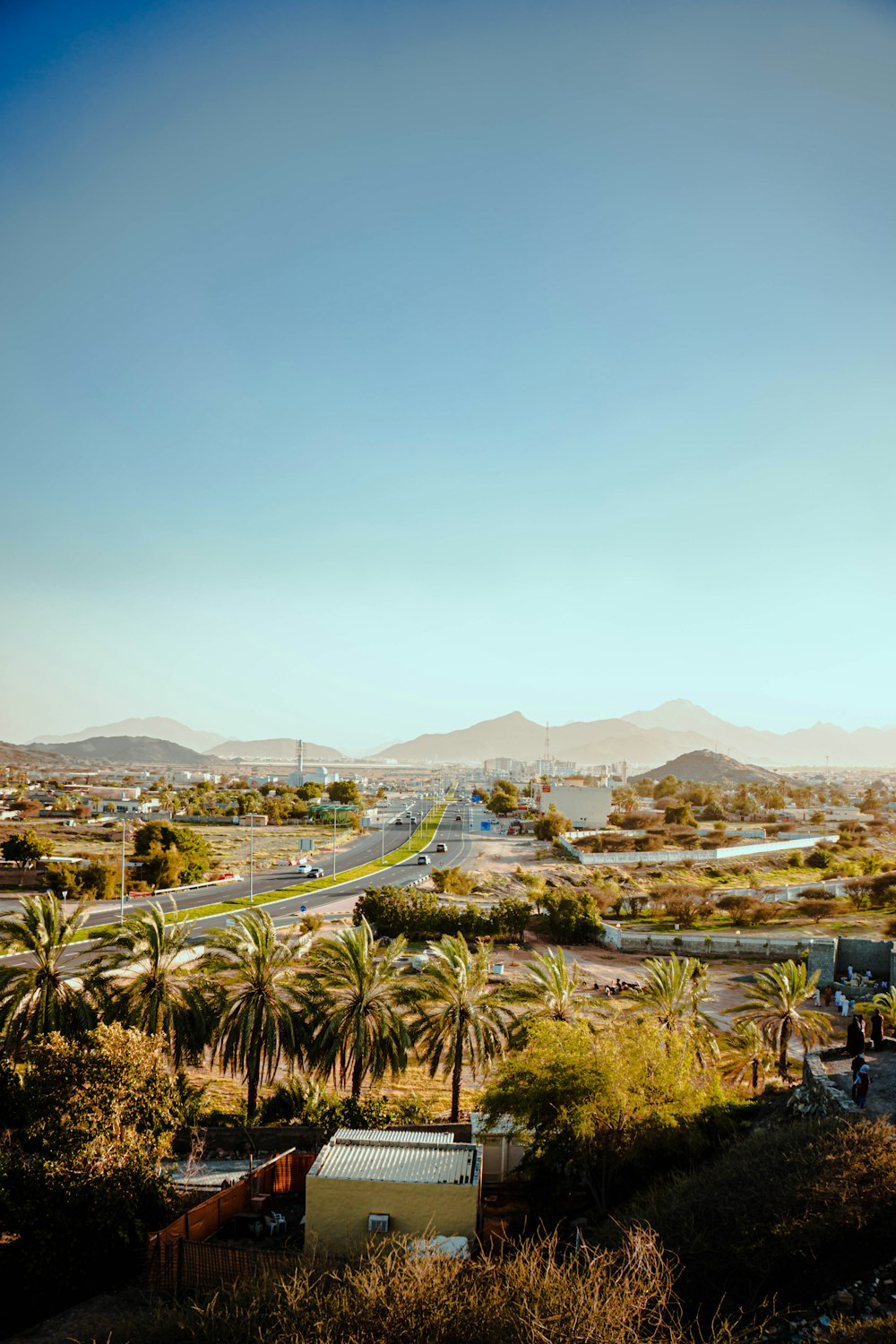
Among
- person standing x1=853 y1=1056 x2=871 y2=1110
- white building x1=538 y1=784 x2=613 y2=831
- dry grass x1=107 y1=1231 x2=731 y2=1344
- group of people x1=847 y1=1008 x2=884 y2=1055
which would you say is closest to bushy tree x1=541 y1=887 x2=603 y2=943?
group of people x1=847 y1=1008 x2=884 y2=1055

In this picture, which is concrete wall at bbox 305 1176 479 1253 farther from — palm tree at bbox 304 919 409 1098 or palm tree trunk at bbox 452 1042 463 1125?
palm tree trunk at bbox 452 1042 463 1125

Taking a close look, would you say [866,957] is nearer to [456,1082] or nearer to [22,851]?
[456,1082]

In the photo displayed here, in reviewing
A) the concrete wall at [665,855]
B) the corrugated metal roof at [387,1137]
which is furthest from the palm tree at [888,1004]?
the concrete wall at [665,855]

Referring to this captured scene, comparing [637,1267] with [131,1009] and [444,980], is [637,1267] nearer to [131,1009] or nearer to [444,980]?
[444,980]

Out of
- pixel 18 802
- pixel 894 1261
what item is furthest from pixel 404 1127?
pixel 18 802

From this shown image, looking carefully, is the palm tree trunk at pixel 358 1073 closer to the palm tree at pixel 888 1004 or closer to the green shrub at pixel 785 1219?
the green shrub at pixel 785 1219
